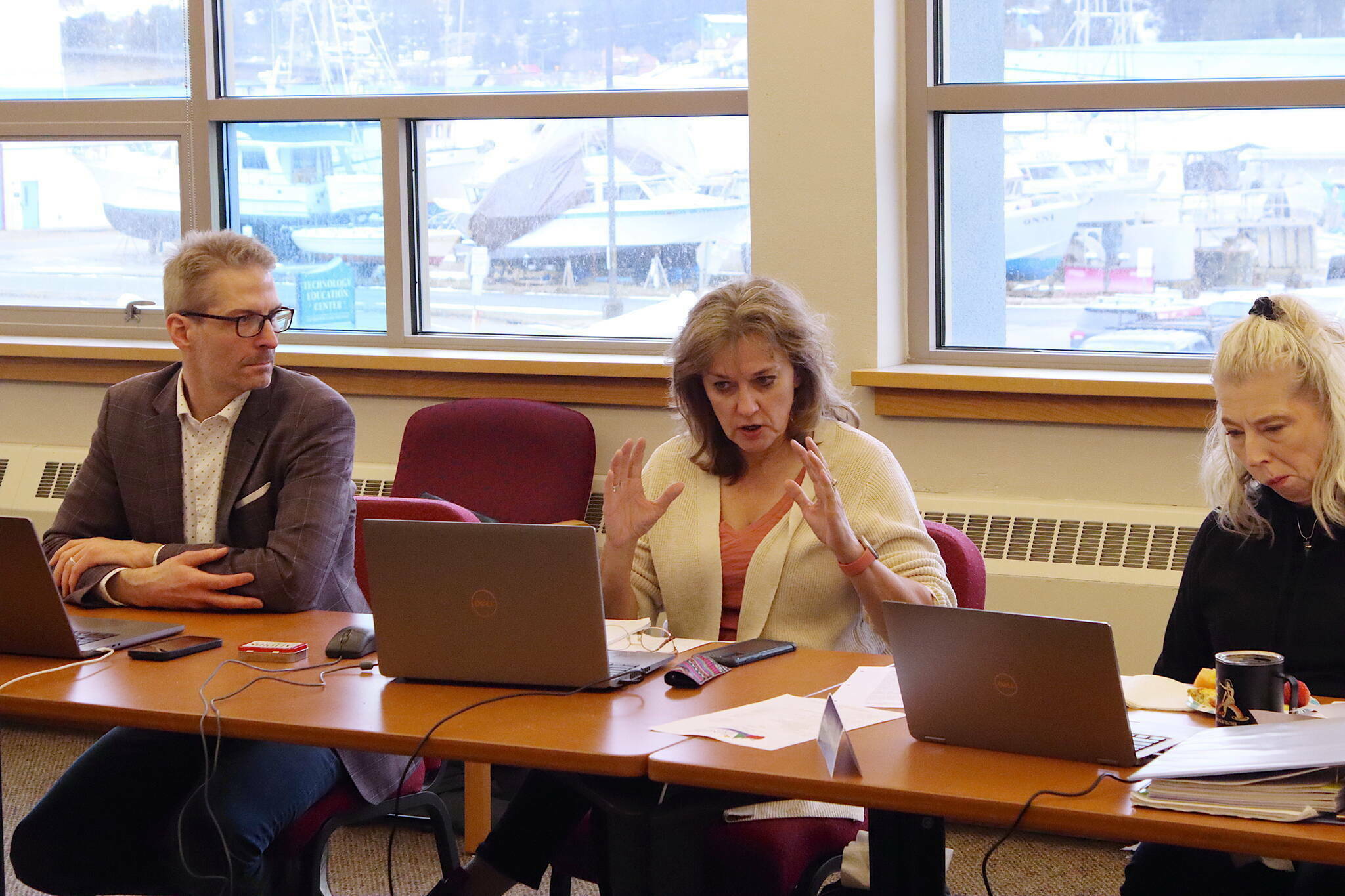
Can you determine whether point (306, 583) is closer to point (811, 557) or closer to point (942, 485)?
point (811, 557)

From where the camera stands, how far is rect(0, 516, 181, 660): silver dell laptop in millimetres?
2008

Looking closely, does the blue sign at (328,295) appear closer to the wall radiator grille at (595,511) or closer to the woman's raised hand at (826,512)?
the wall radiator grille at (595,511)

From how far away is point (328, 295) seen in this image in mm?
4230

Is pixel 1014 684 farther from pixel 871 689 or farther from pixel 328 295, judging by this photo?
pixel 328 295

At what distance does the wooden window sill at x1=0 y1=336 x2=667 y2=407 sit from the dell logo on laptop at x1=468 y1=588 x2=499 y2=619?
1698 millimetres

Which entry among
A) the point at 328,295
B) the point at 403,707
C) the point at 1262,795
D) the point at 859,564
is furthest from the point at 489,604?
the point at 328,295

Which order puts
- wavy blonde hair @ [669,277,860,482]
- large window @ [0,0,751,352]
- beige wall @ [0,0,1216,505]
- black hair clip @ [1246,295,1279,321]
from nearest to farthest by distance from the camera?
1. black hair clip @ [1246,295,1279,321]
2. wavy blonde hair @ [669,277,860,482]
3. beige wall @ [0,0,1216,505]
4. large window @ [0,0,751,352]

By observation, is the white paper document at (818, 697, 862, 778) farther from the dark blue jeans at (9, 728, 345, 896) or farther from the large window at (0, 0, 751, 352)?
the large window at (0, 0, 751, 352)

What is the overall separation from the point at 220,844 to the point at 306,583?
481 mm

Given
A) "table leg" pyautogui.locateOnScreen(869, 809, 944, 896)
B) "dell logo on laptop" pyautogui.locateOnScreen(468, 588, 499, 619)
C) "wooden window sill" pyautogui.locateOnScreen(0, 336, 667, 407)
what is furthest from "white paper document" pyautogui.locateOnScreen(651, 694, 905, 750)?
"wooden window sill" pyautogui.locateOnScreen(0, 336, 667, 407)

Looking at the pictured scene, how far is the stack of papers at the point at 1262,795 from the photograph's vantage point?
1.39 meters

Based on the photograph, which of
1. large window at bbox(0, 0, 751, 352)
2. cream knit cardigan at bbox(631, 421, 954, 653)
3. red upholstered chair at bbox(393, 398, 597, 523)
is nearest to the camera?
cream knit cardigan at bbox(631, 421, 954, 653)

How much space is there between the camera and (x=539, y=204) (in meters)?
3.97

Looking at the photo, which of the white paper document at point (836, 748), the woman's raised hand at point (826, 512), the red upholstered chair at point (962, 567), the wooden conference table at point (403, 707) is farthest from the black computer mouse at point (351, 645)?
the red upholstered chair at point (962, 567)
